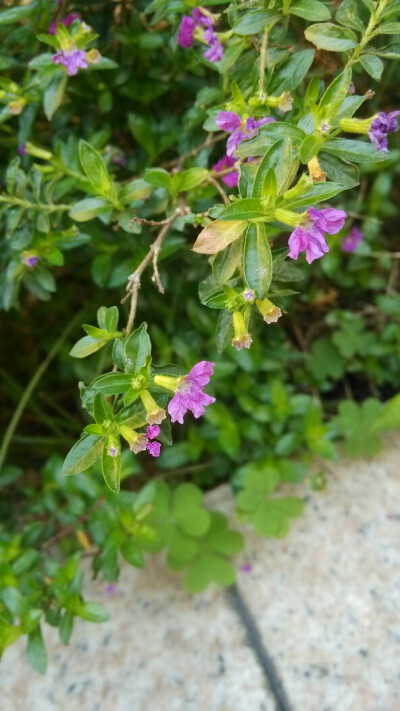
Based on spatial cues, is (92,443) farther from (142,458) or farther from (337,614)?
(142,458)

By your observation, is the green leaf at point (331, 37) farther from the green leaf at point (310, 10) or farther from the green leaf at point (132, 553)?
the green leaf at point (132, 553)

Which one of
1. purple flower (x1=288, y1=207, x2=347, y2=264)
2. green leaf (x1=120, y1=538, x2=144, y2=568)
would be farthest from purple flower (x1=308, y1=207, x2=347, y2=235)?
green leaf (x1=120, y1=538, x2=144, y2=568)

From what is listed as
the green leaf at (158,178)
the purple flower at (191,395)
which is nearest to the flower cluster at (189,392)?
the purple flower at (191,395)

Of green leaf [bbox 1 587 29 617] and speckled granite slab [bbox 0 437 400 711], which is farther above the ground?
green leaf [bbox 1 587 29 617]

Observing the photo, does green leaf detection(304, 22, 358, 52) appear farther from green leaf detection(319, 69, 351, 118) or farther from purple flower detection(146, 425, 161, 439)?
purple flower detection(146, 425, 161, 439)

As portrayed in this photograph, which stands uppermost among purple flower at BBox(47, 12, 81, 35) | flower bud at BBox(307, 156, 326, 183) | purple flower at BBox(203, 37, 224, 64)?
purple flower at BBox(47, 12, 81, 35)

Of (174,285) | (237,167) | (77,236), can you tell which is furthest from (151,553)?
(237,167)

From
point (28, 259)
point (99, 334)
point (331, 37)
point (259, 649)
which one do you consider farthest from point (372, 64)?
point (259, 649)
